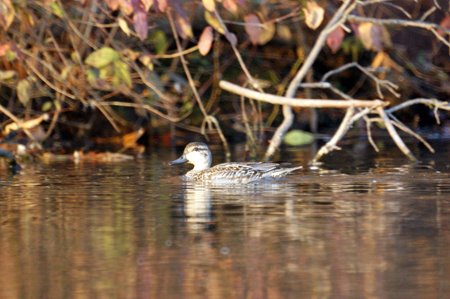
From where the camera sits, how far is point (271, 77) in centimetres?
1759

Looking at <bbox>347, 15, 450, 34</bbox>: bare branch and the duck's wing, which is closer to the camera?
the duck's wing

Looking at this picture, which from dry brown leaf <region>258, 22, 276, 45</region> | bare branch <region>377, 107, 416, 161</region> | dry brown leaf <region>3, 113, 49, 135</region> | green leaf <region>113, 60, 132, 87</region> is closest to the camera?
bare branch <region>377, 107, 416, 161</region>

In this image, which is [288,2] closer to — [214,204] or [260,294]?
[214,204]

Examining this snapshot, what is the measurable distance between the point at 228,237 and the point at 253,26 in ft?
A: 16.7

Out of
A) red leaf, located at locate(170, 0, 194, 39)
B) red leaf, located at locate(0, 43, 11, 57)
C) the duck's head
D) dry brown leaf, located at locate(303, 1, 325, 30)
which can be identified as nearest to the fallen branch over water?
dry brown leaf, located at locate(303, 1, 325, 30)

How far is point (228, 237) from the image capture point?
7.86 metres

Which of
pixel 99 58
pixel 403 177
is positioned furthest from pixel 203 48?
pixel 403 177

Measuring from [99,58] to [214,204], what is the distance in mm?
3638

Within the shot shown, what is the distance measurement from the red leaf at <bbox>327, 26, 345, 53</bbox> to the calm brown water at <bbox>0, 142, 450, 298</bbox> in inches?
59.4

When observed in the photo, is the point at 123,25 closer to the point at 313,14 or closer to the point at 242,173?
the point at 313,14

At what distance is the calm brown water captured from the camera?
21.2 feet

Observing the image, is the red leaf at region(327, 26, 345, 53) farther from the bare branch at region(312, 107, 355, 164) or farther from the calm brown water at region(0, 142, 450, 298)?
the calm brown water at region(0, 142, 450, 298)

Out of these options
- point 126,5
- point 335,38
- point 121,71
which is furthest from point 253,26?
point 126,5

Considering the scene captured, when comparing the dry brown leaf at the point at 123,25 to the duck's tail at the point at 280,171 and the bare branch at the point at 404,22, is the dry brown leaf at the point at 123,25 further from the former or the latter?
the bare branch at the point at 404,22
